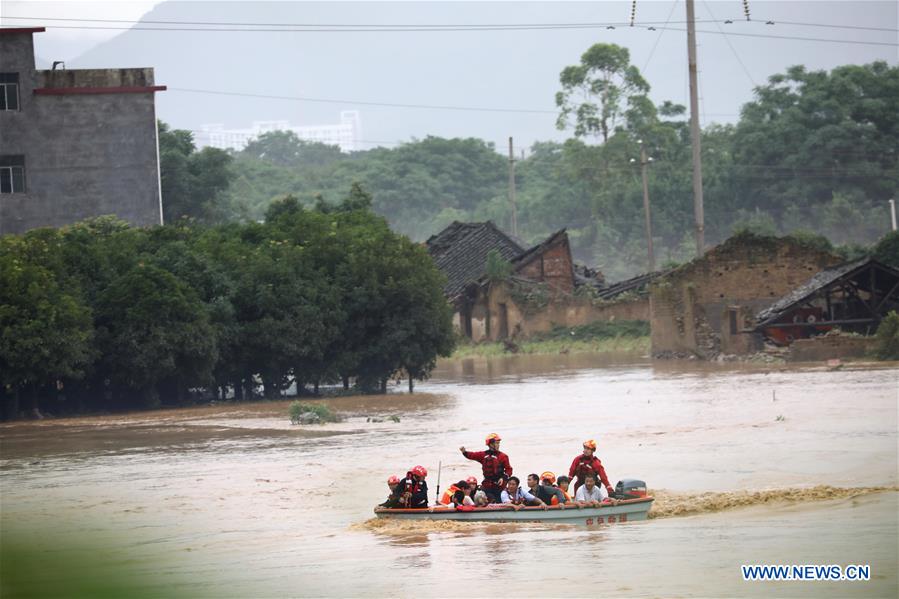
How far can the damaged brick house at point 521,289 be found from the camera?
7244 centimetres

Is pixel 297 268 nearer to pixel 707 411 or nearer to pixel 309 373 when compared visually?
pixel 309 373

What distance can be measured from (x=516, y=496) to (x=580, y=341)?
48.3 meters

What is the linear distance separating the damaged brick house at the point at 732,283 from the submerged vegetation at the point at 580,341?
9.25 meters

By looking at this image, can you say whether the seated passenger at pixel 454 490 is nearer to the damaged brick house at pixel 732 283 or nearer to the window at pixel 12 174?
the damaged brick house at pixel 732 283

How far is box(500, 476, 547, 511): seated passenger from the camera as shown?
70.6 feet

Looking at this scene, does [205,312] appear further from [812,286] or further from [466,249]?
[466,249]

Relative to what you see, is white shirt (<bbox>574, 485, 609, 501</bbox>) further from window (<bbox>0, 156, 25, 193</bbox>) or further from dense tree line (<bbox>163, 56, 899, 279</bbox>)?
dense tree line (<bbox>163, 56, 899, 279</bbox>)

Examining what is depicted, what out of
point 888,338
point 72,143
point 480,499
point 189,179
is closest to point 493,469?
point 480,499

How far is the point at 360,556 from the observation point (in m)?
19.5

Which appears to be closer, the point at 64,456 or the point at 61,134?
the point at 64,456

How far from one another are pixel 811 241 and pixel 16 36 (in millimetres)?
31166

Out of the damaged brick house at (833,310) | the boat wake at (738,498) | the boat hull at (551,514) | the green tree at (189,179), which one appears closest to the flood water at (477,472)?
the boat wake at (738,498)

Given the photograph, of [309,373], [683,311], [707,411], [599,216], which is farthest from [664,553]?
[599,216]

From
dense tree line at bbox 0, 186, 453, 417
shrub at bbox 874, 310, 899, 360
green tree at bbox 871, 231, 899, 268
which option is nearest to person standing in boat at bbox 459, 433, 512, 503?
dense tree line at bbox 0, 186, 453, 417
